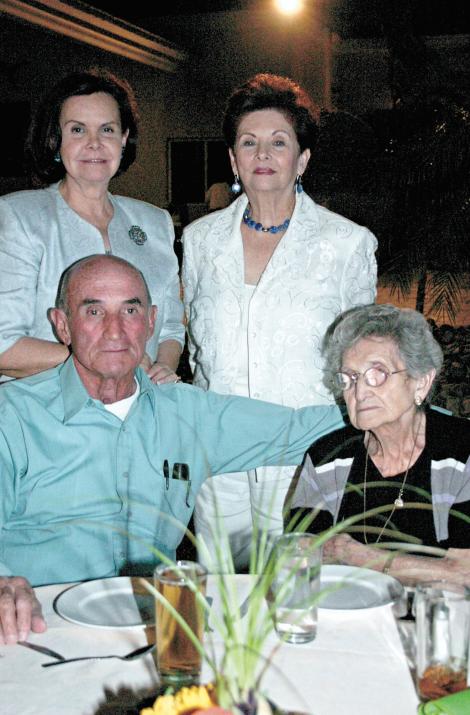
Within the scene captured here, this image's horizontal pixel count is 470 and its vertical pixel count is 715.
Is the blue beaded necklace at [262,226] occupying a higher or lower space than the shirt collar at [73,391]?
higher

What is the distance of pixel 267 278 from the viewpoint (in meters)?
2.64

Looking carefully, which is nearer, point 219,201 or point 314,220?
point 314,220

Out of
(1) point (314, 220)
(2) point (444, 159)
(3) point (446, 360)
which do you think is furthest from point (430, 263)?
(1) point (314, 220)

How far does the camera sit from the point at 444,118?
5.82 m

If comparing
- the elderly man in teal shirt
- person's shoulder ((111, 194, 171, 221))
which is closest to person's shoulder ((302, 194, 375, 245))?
person's shoulder ((111, 194, 171, 221))

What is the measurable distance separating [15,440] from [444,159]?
4.40 metres

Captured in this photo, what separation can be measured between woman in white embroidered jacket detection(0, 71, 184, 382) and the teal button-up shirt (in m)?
0.23

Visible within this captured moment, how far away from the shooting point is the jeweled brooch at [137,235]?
2.76 meters

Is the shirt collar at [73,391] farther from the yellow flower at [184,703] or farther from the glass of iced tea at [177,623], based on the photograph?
the yellow flower at [184,703]

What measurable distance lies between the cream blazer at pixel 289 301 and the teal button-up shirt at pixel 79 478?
0.43 m

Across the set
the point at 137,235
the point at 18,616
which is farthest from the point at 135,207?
the point at 18,616

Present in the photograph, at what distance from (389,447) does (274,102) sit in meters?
1.19

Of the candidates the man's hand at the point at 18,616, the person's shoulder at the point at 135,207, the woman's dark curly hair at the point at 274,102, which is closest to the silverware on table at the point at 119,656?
the man's hand at the point at 18,616

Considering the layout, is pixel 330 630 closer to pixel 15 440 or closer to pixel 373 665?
pixel 373 665
